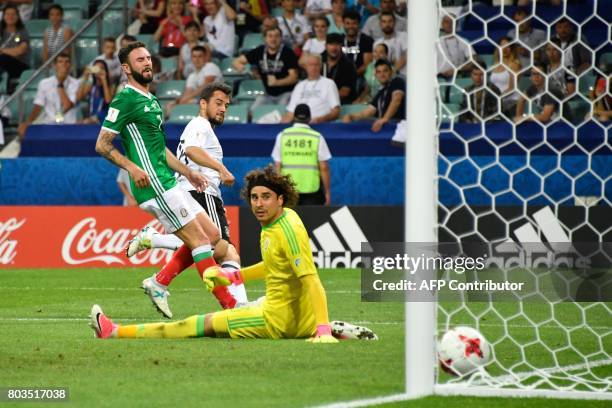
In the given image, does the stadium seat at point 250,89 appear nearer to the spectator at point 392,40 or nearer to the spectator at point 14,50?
the spectator at point 392,40

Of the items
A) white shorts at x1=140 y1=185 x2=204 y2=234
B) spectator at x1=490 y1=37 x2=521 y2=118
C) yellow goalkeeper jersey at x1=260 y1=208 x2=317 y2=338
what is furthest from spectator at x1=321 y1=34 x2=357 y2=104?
yellow goalkeeper jersey at x1=260 y1=208 x2=317 y2=338

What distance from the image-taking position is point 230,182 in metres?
9.17

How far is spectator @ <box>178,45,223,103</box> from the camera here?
17.4 meters

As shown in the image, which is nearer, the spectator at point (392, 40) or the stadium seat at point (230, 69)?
the spectator at point (392, 40)

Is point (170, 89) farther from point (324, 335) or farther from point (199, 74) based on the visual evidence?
point (324, 335)

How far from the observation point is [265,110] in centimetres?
1691

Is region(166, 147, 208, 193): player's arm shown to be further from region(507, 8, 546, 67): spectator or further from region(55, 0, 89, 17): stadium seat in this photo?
region(55, 0, 89, 17): stadium seat

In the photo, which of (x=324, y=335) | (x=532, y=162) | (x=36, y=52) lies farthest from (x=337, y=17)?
(x=324, y=335)

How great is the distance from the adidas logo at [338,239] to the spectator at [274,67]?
2.70 meters

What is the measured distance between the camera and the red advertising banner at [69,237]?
50.3 ft

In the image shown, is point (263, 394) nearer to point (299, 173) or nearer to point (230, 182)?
point (230, 182)

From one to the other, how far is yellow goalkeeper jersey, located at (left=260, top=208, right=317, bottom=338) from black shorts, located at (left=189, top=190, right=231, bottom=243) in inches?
96.8

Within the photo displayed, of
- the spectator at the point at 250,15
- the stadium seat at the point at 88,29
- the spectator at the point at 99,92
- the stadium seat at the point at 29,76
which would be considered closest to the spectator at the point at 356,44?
the spectator at the point at 250,15

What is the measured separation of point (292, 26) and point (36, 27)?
4526 mm
